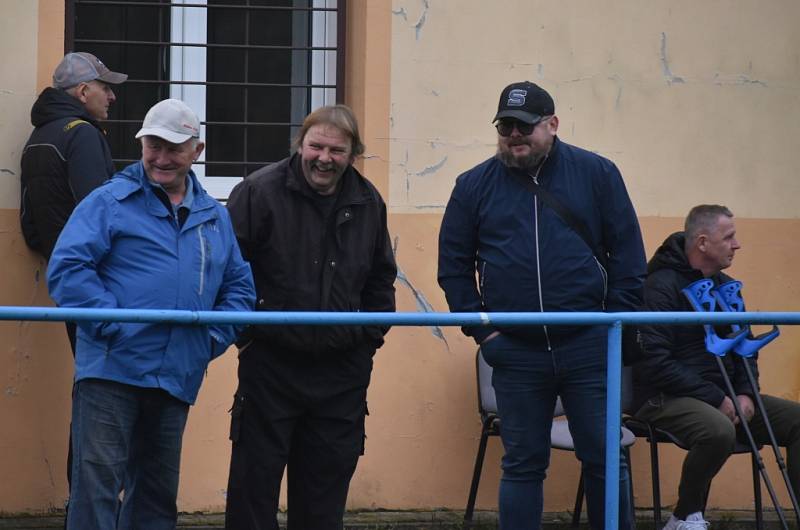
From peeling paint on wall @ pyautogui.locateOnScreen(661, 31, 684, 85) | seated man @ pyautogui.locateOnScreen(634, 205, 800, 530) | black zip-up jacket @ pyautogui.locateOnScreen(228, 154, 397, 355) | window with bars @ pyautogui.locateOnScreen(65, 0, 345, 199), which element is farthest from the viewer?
peeling paint on wall @ pyautogui.locateOnScreen(661, 31, 684, 85)

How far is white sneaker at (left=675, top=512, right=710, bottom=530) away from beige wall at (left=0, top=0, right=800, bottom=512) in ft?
2.16

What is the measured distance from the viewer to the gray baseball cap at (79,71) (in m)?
5.54

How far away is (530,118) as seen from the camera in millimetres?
4648

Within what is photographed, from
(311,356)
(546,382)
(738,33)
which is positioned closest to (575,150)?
(546,382)

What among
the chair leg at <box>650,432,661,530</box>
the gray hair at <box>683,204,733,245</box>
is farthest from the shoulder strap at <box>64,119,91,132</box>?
the chair leg at <box>650,432,661,530</box>

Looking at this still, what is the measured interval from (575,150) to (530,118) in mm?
276

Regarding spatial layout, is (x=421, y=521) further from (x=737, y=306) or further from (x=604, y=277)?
(x=604, y=277)

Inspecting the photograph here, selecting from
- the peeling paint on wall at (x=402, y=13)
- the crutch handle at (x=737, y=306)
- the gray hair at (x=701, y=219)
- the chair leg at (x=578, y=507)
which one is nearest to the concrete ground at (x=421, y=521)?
the chair leg at (x=578, y=507)

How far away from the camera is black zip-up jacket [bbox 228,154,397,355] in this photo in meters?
4.52

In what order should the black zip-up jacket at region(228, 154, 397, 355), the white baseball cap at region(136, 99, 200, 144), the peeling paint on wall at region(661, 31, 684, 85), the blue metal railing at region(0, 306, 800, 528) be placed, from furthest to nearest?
the peeling paint on wall at region(661, 31, 684, 85) < the black zip-up jacket at region(228, 154, 397, 355) < the white baseball cap at region(136, 99, 200, 144) < the blue metal railing at region(0, 306, 800, 528)

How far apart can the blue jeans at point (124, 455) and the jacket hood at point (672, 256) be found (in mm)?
2539

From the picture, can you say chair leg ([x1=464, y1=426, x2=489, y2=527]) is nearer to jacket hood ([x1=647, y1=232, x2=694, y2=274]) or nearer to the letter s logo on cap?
jacket hood ([x1=647, y1=232, x2=694, y2=274])

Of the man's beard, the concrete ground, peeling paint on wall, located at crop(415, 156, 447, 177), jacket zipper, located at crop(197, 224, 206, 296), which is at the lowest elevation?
the concrete ground

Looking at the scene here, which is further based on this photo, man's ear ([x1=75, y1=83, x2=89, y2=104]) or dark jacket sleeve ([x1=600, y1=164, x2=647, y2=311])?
man's ear ([x1=75, y1=83, x2=89, y2=104])
